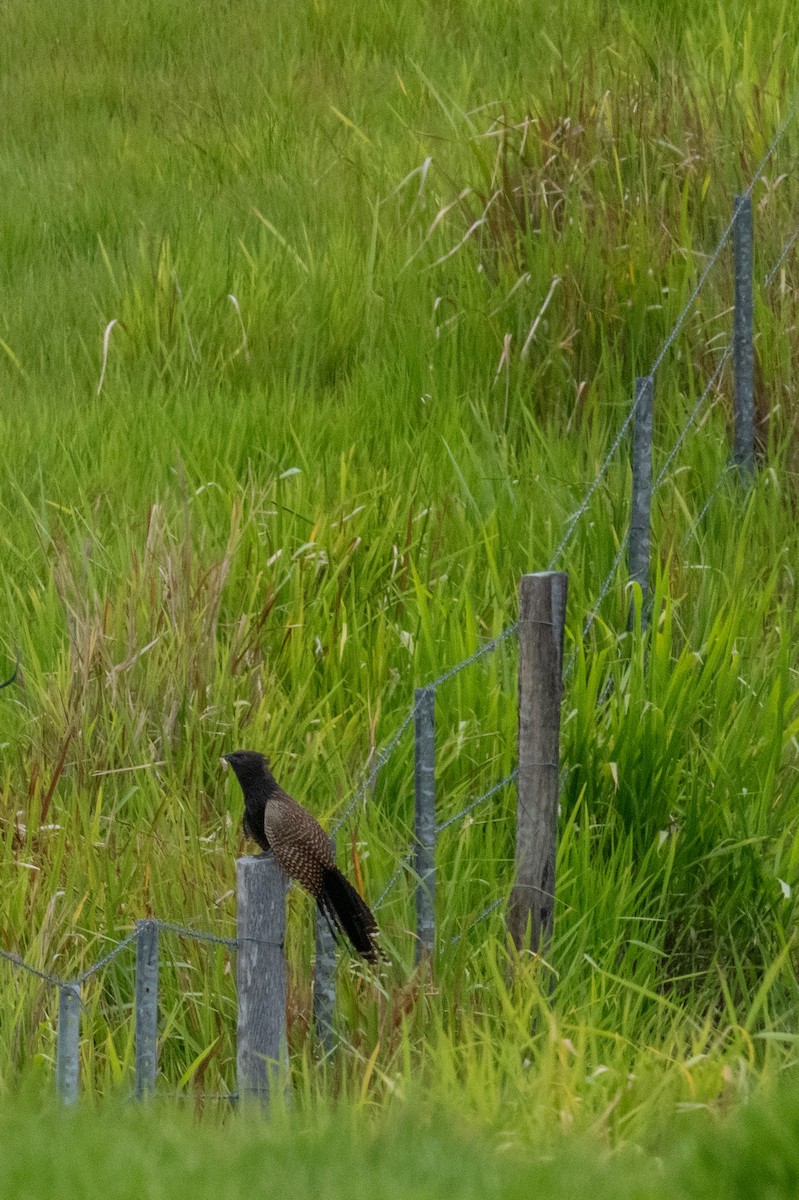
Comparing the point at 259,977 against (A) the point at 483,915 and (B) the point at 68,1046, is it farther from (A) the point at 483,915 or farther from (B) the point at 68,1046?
(A) the point at 483,915

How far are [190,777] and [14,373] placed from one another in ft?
9.18

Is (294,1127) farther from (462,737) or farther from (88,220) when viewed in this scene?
(88,220)

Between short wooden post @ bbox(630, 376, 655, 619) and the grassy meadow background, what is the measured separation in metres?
0.06

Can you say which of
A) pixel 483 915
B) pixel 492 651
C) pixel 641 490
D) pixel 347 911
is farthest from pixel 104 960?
pixel 641 490

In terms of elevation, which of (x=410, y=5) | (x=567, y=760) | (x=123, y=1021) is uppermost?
(x=410, y=5)

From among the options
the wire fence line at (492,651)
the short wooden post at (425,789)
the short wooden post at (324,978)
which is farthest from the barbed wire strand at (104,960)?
the short wooden post at (425,789)

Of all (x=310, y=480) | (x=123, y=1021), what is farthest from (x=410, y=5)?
(x=123, y=1021)

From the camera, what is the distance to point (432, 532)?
4211 mm

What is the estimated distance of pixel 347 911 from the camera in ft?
8.07

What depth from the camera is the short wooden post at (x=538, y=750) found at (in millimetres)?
2803

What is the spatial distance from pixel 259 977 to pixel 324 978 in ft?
0.68

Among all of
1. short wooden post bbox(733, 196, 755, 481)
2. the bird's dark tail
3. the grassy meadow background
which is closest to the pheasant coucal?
Answer: the bird's dark tail

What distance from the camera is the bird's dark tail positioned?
2426 millimetres

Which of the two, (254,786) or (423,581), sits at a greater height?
(254,786)
